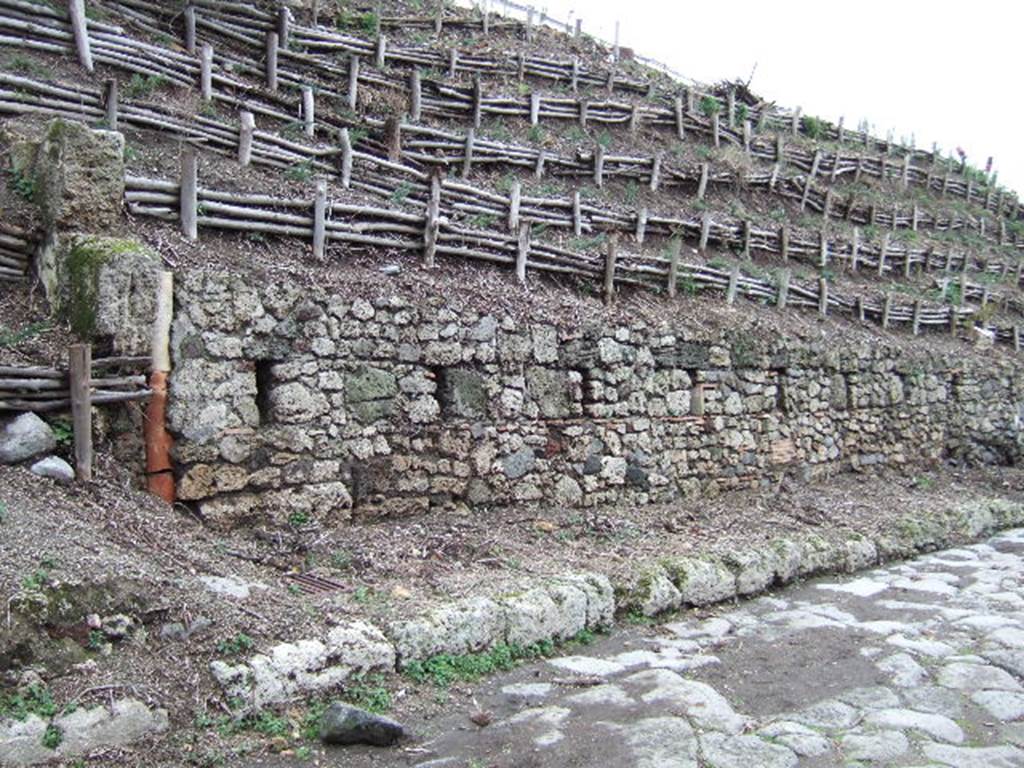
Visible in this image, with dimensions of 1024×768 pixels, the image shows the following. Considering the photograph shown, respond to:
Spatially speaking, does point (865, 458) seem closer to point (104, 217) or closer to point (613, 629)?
point (613, 629)

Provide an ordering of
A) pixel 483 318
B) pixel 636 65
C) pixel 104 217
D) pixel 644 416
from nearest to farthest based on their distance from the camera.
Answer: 1. pixel 104 217
2. pixel 483 318
3. pixel 644 416
4. pixel 636 65

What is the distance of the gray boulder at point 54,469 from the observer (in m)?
4.63

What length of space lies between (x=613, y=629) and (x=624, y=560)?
31.4 inches

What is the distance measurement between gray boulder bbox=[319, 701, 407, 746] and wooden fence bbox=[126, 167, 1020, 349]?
11.6 ft

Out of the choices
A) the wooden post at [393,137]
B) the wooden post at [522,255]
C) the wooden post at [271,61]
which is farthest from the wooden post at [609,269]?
the wooden post at [271,61]

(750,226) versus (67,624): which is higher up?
(750,226)

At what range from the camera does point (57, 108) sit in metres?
7.43

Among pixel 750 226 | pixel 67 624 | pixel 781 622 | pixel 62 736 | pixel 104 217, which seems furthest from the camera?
pixel 750 226

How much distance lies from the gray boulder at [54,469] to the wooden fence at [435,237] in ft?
6.25

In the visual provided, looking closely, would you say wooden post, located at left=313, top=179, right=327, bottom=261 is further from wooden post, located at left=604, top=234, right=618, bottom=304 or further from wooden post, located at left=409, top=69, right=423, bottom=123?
wooden post, located at left=409, top=69, right=423, bottom=123

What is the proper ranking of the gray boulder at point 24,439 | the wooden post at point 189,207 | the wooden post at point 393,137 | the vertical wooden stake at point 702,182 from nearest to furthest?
the gray boulder at point 24,439
the wooden post at point 189,207
the wooden post at point 393,137
the vertical wooden stake at point 702,182

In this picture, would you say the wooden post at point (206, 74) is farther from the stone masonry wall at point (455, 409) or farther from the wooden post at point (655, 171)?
the wooden post at point (655, 171)

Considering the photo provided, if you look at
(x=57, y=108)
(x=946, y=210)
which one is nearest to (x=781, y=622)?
(x=57, y=108)

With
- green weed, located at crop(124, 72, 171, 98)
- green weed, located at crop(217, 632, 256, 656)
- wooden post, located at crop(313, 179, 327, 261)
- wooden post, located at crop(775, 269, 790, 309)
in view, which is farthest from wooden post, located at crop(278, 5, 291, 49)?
green weed, located at crop(217, 632, 256, 656)
